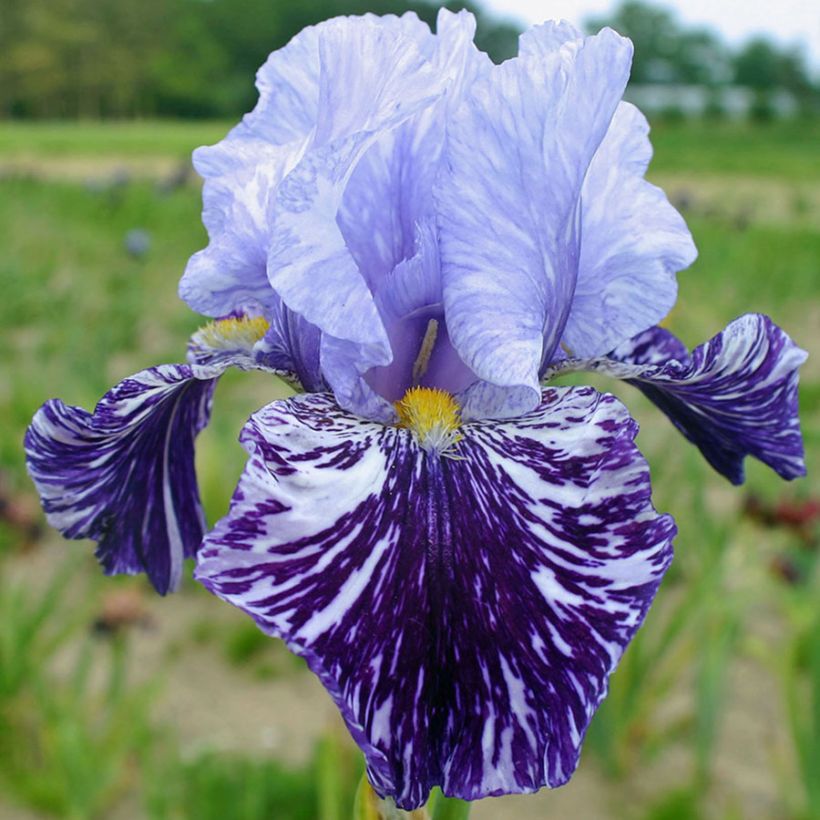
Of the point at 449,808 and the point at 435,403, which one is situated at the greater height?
the point at 435,403

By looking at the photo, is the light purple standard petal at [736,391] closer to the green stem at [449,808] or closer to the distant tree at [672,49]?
the green stem at [449,808]

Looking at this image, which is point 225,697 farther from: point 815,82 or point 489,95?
point 815,82

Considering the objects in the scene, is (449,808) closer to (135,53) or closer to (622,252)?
(622,252)

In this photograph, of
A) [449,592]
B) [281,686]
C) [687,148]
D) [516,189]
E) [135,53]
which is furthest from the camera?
[135,53]

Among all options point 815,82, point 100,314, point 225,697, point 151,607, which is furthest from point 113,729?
point 815,82

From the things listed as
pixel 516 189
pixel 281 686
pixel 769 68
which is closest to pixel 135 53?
pixel 769 68

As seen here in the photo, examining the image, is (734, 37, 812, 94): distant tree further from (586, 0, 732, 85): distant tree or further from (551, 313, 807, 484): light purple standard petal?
(551, 313, 807, 484): light purple standard petal

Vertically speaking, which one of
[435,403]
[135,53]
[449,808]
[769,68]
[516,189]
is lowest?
[135,53]
